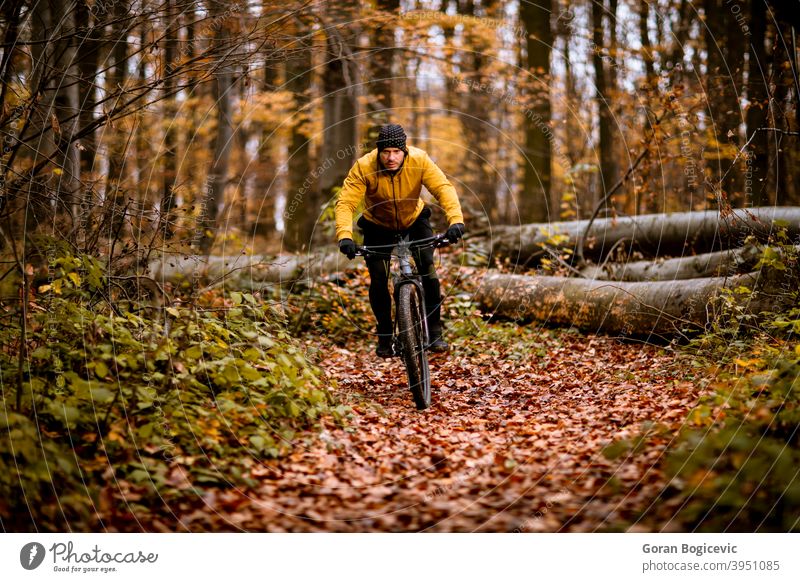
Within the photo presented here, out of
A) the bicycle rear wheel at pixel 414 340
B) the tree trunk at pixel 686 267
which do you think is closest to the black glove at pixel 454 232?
the bicycle rear wheel at pixel 414 340

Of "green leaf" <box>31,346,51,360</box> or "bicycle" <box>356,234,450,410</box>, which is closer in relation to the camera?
"green leaf" <box>31,346,51,360</box>

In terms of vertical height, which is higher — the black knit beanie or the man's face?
the black knit beanie

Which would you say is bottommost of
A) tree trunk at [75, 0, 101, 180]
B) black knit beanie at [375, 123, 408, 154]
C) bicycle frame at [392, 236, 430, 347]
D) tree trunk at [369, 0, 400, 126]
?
bicycle frame at [392, 236, 430, 347]

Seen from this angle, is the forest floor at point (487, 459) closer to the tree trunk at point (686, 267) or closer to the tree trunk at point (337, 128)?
the tree trunk at point (686, 267)

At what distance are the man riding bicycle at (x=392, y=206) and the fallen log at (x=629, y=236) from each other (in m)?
3.49

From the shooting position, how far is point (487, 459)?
4.35m

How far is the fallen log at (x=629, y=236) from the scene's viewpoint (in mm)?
8735

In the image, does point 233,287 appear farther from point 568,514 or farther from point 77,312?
point 568,514

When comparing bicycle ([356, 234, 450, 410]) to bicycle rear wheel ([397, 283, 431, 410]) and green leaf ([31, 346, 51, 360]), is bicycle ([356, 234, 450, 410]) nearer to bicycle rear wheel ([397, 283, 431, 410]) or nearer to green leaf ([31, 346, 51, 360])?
bicycle rear wheel ([397, 283, 431, 410])

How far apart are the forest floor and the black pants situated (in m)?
0.74

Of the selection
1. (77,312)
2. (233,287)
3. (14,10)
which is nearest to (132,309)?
(77,312)

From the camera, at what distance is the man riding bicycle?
19.5ft

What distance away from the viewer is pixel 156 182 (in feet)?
50.4

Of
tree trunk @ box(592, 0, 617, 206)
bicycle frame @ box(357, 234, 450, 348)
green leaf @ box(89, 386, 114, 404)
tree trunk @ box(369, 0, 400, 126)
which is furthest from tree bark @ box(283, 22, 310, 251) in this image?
green leaf @ box(89, 386, 114, 404)
